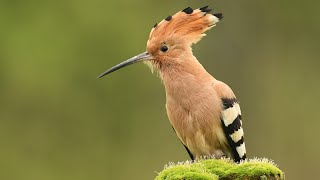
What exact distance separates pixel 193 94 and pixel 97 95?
529 centimetres

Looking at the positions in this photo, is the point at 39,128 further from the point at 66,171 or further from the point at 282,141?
the point at 282,141

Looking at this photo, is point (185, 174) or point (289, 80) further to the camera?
point (289, 80)

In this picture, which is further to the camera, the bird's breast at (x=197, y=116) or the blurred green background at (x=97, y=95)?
the blurred green background at (x=97, y=95)

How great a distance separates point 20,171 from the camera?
31.9ft

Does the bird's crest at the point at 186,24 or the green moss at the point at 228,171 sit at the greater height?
the bird's crest at the point at 186,24

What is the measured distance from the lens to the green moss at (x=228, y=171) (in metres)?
3.95

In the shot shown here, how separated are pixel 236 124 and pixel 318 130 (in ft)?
17.2

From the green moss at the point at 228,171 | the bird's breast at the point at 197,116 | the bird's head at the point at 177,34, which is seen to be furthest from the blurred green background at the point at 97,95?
the green moss at the point at 228,171

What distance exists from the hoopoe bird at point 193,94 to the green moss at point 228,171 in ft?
1.91

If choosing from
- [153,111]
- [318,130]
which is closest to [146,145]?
[153,111]

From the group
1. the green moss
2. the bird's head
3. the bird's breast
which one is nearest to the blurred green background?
the bird's head

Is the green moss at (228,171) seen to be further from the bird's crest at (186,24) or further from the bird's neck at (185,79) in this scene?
the bird's crest at (186,24)

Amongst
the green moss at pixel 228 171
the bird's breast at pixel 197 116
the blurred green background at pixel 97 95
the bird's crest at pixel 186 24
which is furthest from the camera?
the blurred green background at pixel 97 95

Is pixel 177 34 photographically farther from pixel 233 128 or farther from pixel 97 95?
pixel 97 95
